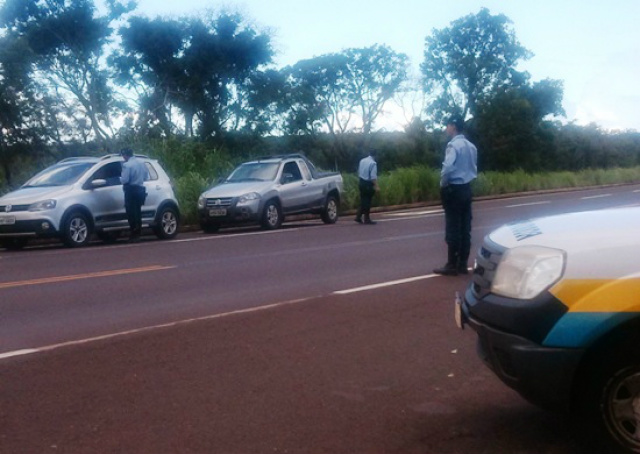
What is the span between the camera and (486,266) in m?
5.41

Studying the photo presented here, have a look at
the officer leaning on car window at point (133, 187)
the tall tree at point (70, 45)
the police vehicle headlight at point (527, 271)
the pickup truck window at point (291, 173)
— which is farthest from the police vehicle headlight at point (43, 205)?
the tall tree at point (70, 45)

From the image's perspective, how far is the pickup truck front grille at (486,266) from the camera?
17.3 ft

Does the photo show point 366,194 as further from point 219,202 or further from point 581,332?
point 581,332

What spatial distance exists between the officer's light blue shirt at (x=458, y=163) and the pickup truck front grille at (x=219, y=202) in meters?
11.7

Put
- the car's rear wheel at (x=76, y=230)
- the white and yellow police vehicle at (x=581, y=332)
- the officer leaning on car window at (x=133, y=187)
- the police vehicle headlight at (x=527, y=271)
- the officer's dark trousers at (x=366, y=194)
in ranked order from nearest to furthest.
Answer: the white and yellow police vehicle at (x=581, y=332)
the police vehicle headlight at (x=527, y=271)
the car's rear wheel at (x=76, y=230)
the officer leaning on car window at (x=133, y=187)
the officer's dark trousers at (x=366, y=194)

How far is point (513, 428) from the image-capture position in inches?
226

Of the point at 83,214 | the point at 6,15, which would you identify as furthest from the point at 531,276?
the point at 6,15

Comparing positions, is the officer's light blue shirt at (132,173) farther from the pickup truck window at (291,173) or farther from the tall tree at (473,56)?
the tall tree at (473,56)

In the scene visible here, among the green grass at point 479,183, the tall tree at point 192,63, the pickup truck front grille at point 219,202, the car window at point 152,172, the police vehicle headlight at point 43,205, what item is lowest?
the green grass at point 479,183

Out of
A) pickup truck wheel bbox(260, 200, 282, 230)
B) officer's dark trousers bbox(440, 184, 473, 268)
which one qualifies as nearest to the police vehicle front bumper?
officer's dark trousers bbox(440, 184, 473, 268)

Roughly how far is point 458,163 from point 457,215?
588mm


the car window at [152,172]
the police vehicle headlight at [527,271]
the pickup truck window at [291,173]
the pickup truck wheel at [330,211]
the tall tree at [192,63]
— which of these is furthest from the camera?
the tall tree at [192,63]

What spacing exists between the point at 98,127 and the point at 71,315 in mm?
31621

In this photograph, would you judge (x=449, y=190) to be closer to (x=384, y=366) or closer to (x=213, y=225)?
(x=384, y=366)
